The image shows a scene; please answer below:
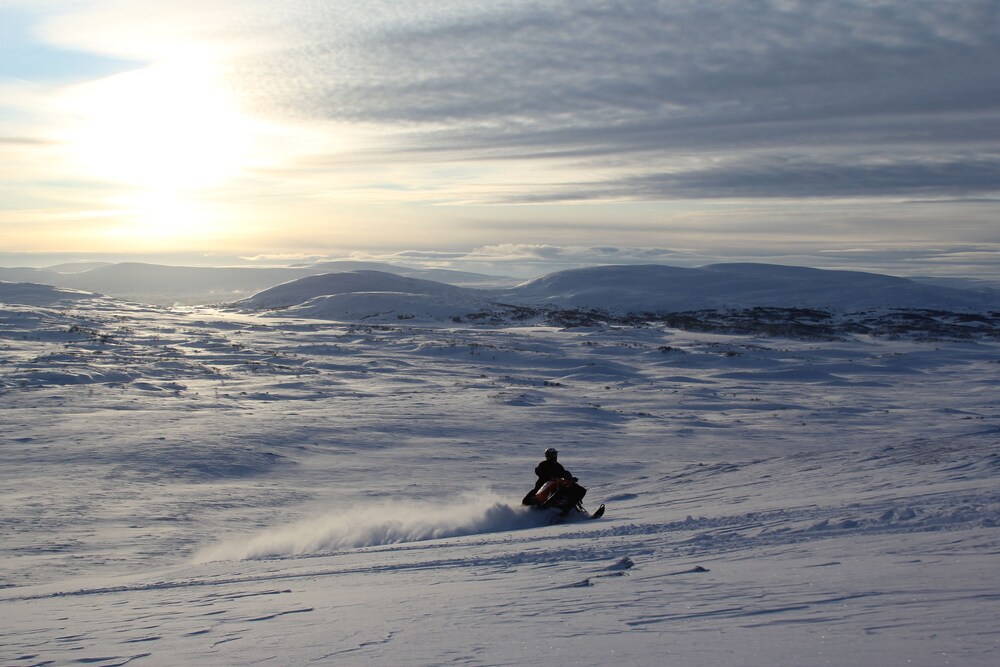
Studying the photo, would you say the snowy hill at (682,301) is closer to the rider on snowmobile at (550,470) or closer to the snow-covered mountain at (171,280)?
the rider on snowmobile at (550,470)

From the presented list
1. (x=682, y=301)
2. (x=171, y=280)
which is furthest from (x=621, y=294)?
(x=171, y=280)

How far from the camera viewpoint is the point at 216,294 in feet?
401

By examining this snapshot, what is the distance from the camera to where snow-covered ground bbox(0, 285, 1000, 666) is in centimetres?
424

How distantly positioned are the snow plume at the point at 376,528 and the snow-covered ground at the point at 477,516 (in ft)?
0.13

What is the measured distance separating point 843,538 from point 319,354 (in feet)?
73.1

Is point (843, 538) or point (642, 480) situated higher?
point (843, 538)

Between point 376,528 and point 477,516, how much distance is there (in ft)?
3.81

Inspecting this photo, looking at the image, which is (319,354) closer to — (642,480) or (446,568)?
(642,480)

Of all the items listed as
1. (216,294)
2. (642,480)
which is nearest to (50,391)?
(642,480)

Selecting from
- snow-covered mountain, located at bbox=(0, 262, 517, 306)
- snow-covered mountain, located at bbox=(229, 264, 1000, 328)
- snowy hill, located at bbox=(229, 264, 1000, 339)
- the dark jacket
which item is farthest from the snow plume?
snow-covered mountain, located at bbox=(0, 262, 517, 306)

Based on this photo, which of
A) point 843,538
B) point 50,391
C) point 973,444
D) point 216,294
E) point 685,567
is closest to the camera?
point 685,567

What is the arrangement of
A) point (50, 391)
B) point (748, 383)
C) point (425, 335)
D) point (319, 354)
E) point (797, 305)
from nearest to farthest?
point (50, 391) < point (748, 383) < point (319, 354) < point (425, 335) < point (797, 305)

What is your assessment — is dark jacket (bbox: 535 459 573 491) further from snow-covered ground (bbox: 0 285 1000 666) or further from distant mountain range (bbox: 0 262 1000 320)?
distant mountain range (bbox: 0 262 1000 320)

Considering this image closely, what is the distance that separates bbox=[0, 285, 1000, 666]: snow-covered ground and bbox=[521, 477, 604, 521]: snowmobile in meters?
0.26
